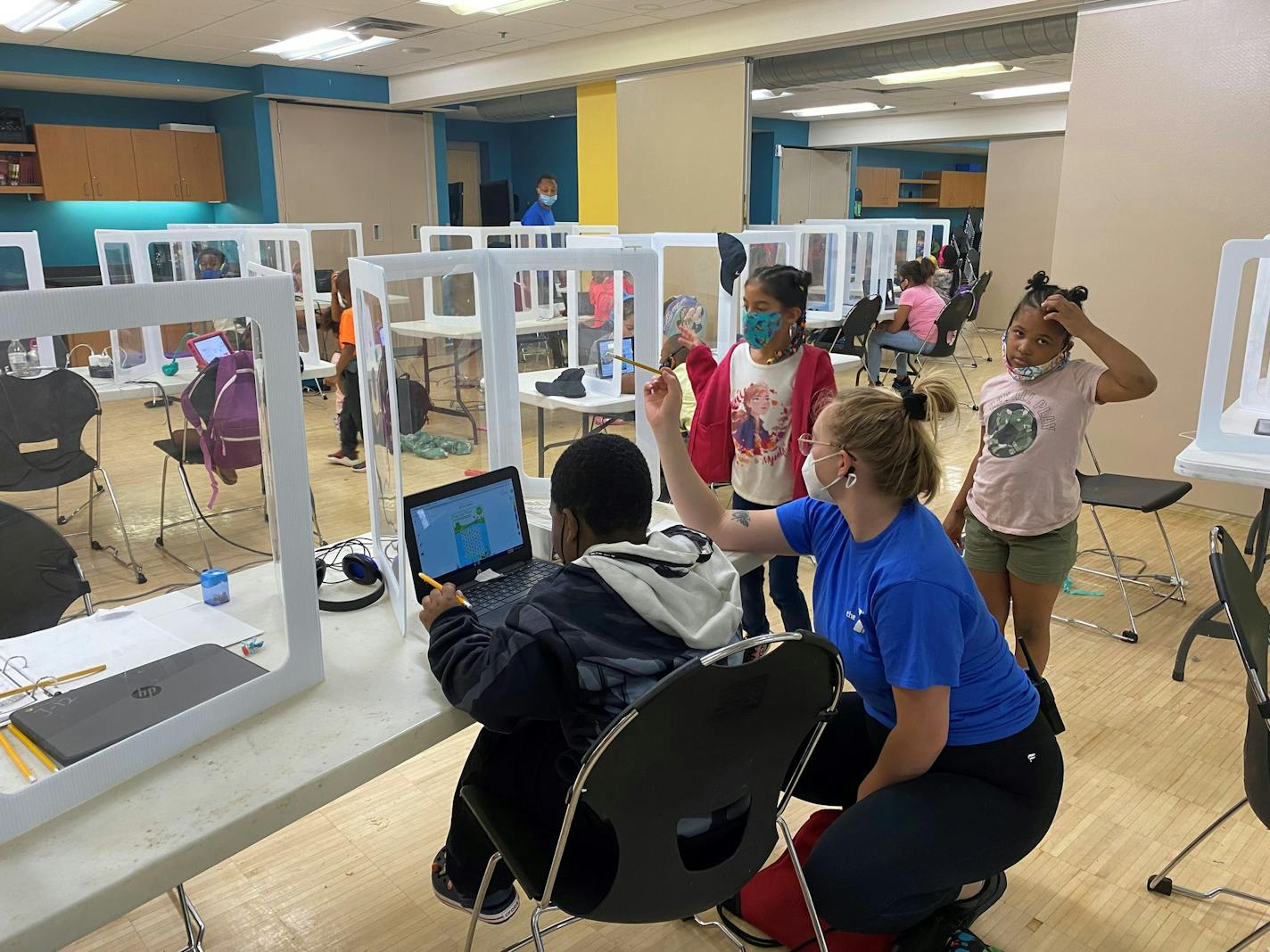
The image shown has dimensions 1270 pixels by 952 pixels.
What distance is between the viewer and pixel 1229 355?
2.83m

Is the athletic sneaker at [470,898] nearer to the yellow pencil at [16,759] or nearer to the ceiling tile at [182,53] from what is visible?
the yellow pencil at [16,759]

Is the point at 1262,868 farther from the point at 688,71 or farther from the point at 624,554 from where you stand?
the point at 688,71

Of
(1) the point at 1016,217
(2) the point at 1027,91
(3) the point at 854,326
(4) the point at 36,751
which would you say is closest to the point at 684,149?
(3) the point at 854,326

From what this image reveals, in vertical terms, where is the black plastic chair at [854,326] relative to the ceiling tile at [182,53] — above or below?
below

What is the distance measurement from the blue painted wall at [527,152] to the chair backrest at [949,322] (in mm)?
7634

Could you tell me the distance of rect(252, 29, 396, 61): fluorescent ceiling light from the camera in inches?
297

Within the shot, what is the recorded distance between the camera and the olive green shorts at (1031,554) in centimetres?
237

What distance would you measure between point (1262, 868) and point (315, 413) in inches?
235

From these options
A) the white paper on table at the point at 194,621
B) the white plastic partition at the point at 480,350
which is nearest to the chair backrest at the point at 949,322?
the white plastic partition at the point at 480,350

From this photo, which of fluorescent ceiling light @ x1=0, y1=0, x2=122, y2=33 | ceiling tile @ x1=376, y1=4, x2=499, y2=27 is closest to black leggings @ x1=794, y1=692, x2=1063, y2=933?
ceiling tile @ x1=376, y1=4, x2=499, y2=27

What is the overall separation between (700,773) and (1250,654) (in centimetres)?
98

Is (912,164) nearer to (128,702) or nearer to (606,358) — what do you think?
(606,358)

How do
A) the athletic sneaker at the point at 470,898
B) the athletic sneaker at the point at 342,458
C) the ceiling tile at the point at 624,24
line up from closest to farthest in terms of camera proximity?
1. the athletic sneaker at the point at 470,898
2. the athletic sneaker at the point at 342,458
3. the ceiling tile at the point at 624,24

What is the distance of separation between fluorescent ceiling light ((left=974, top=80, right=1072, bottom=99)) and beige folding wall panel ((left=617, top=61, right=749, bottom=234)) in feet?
14.8
